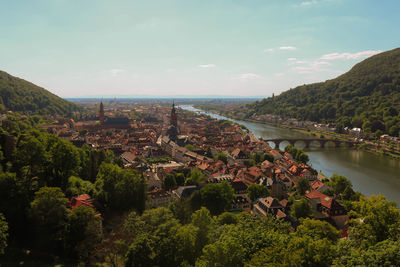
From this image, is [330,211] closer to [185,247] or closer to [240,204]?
[240,204]

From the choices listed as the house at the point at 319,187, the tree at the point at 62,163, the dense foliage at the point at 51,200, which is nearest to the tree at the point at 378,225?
the dense foliage at the point at 51,200

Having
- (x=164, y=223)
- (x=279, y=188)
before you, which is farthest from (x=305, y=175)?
(x=164, y=223)

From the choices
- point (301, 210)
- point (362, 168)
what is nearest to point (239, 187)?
point (301, 210)

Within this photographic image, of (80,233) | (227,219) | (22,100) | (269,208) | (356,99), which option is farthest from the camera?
(356,99)

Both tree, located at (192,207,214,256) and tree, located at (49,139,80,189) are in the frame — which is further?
tree, located at (49,139,80,189)

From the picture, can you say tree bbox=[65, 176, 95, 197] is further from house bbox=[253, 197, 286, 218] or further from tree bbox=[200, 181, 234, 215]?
house bbox=[253, 197, 286, 218]

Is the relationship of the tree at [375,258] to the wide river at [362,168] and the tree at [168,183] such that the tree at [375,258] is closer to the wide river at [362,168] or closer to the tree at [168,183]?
the tree at [168,183]

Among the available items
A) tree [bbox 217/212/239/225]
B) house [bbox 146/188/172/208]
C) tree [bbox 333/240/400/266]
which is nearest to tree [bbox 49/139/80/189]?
house [bbox 146/188/172/208]
